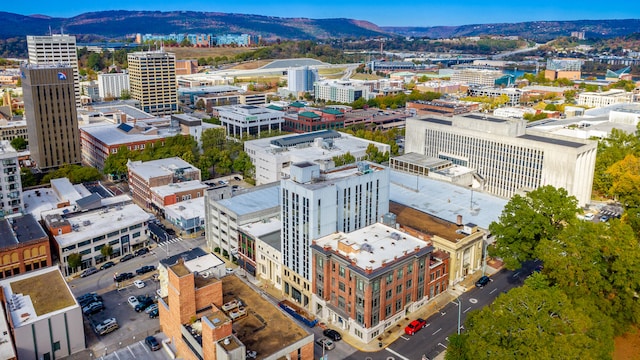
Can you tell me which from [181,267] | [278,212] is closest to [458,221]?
[278,212]

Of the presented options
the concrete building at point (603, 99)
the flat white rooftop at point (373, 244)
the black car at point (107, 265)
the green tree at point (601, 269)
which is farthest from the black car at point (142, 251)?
the concrete building at point (603, 99)

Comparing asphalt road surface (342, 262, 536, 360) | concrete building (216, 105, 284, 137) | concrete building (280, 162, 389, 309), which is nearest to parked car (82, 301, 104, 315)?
concrete building (280, 162, 389, 309)

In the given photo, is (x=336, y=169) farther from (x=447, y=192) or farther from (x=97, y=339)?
(x=97, y=339)

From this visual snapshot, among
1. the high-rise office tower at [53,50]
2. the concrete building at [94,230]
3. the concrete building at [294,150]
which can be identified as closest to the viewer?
the concrete building at [94,230]

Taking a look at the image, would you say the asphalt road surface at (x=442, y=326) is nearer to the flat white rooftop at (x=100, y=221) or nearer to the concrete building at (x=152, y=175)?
the flat white rooftop at (x=100, y=221)

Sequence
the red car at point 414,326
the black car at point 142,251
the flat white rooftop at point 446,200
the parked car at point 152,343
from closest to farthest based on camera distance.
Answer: the parked car at point 152,343
the red car at point 414,326
the black car at point 142,251
the flat white rooftop at point 446,200

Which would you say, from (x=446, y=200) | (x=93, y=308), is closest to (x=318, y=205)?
(x=93, y=308)
